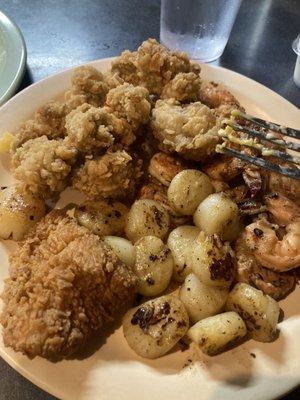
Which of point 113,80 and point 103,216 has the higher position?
point 113,80

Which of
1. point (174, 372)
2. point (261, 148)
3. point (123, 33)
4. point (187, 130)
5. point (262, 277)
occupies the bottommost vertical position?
point (174, 372)

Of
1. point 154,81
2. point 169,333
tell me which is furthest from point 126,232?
point 154,81

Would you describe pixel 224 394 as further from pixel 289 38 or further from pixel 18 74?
pixel 289 38

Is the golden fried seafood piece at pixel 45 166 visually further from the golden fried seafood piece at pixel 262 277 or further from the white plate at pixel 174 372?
the golden fried seafood piece at pixel 262 277

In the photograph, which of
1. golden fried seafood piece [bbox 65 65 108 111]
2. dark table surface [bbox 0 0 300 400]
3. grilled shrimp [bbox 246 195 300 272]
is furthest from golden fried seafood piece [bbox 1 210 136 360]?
dark table surface [bbox 0 0 300 400]

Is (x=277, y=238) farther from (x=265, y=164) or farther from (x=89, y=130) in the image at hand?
(x=89, y=130)

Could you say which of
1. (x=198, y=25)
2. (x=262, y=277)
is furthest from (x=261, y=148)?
(x=198, y=25)
